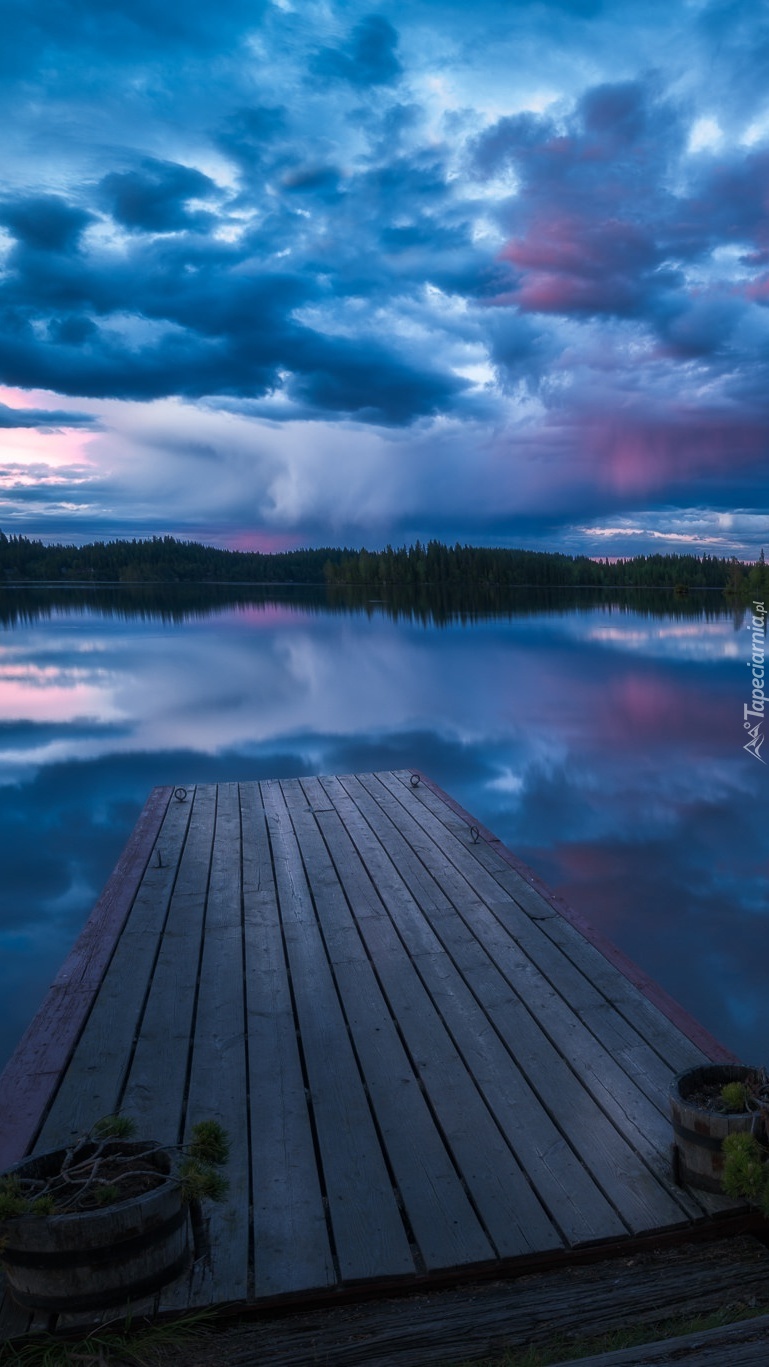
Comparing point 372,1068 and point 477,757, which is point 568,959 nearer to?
point 372,1068

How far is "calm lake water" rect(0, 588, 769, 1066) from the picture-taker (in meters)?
5.80

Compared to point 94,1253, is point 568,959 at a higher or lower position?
lower

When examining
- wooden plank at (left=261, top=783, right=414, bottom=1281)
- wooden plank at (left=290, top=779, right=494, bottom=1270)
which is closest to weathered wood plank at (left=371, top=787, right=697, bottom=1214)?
wooden plank at (left=290, top=779, right=494, bottom=1270)

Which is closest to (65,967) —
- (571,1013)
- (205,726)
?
(571,1013)

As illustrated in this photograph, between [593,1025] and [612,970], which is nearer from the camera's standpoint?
[593,1025]

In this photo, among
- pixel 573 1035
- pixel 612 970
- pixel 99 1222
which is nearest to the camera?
pixel 99 1222

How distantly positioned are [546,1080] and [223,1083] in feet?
4.09

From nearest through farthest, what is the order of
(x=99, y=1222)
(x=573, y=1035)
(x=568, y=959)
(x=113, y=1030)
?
1. (x=99, y=1222)
2. (x=573, y=1035)
3. (x=113, y=1030)
4. (x=568, y=959)

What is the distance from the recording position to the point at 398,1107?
10.00 feet

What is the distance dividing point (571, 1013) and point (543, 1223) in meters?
1.33

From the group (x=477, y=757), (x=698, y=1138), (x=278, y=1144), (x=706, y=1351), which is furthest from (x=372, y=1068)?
(x=477, y=757)

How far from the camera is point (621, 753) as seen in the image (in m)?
11.5

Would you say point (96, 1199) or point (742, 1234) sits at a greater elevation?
point (96, 1199)

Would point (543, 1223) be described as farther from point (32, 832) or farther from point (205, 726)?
point (205, 726)
